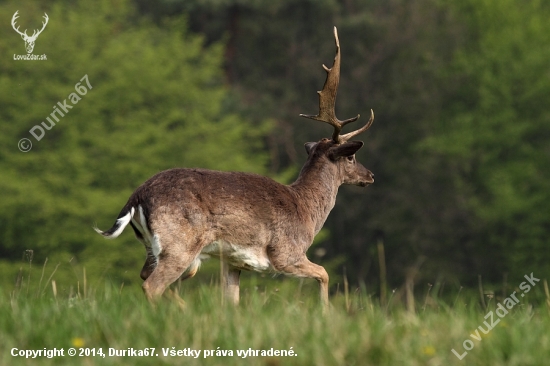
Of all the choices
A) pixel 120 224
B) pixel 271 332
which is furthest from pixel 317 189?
pixel 271 332

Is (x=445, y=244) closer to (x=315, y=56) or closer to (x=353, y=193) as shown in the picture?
(x=353, y=193)

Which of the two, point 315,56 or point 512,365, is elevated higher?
point 315,56

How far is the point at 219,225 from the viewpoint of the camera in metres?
7.81

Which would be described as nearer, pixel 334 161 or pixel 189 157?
pixel 334 161

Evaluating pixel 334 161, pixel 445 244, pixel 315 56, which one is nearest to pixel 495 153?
pixel 445 244

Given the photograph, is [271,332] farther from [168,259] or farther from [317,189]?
[317,189]

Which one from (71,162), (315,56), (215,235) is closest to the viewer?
(215,235)

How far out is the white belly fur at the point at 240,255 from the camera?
7885 millimetres

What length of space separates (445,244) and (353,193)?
11.4ft

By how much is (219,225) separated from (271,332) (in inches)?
98.0

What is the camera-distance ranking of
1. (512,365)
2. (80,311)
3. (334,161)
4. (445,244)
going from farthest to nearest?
(445,244) < (334,161) < (80,311) < (512,365)

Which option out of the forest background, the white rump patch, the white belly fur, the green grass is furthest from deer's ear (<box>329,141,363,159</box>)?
the forest background

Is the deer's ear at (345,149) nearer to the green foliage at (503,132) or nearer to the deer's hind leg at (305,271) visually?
the deer's hind leg at (305,271)

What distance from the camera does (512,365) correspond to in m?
4.90
